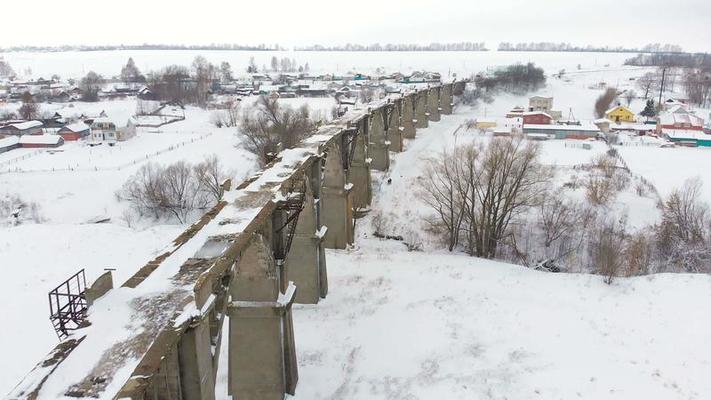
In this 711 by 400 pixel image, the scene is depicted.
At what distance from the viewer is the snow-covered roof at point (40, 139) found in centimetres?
6194

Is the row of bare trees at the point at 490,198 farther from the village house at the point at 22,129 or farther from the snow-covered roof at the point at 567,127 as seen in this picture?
the village house at the point at 22,129

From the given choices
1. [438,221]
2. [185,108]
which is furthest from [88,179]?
[185,108]

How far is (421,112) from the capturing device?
182 ft

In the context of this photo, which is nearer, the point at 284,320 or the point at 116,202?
the point at 284,320

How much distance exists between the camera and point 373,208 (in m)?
30.6

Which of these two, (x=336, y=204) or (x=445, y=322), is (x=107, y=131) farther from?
(x=445, y=322)

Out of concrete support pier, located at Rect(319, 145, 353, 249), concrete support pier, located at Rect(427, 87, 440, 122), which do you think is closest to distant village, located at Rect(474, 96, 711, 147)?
concrete support pier, located at Rect(427, 87, 440, 122)

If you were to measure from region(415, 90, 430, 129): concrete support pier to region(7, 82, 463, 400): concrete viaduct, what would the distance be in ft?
103

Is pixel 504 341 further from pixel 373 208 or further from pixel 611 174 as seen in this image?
pixel 611 174

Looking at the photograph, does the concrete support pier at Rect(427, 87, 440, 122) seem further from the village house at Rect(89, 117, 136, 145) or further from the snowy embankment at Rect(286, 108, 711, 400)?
the snowy embankment at Rect(286, 108, 711, 400)

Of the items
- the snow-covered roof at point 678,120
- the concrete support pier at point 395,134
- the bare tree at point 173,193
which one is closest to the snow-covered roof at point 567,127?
the snow-covered roof at point 678,120

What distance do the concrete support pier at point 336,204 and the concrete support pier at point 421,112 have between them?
31.4m

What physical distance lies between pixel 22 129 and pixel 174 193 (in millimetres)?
43336

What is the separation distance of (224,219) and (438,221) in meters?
18.0
